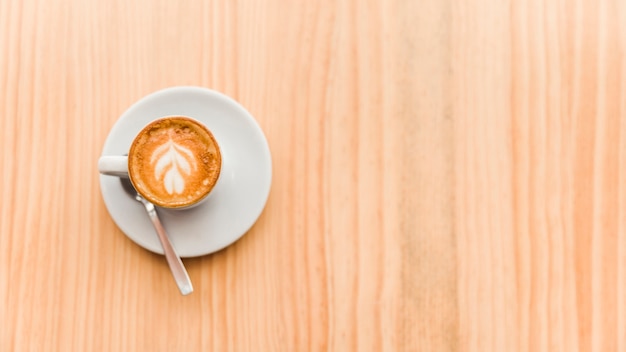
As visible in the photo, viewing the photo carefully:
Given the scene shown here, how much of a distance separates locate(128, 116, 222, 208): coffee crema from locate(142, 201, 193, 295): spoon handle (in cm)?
4

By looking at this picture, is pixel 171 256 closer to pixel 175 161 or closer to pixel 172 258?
pixel 172 258

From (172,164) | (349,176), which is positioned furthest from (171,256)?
(349,176)

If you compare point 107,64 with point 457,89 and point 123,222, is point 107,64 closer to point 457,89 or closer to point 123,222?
point 123,222

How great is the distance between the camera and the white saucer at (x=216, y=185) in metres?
0.79

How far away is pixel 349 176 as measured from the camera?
2.71ft

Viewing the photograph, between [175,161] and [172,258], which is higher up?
[175,161]

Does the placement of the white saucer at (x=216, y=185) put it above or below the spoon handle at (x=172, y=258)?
above

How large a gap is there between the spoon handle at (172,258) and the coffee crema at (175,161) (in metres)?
0.04

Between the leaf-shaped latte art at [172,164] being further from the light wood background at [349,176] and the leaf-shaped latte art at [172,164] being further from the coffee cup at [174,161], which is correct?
the light wood background at [349,176]

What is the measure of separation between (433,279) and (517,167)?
185 mm

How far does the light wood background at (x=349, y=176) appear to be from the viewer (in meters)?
0.81

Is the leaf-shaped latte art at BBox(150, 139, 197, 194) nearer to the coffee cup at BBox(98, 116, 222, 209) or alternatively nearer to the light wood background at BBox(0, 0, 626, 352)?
Answer: the coffee cup at BBox(98, 116, 222, 209)

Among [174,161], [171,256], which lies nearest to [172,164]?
[174,161]

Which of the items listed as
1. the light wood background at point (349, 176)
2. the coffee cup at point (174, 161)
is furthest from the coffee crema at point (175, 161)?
the light wood background at point (349, 176)
